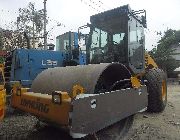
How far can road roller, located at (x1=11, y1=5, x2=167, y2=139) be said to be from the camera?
12.9ft

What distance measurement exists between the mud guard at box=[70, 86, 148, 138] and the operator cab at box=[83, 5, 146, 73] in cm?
194

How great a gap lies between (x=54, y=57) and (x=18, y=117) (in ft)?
9.29

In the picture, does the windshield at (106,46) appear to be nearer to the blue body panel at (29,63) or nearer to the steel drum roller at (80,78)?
the blue body panel at (29,63)

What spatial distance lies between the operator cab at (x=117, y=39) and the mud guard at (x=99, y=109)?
6.37 feet

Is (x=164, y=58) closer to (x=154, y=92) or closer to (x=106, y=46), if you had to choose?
(x=154, y=92)

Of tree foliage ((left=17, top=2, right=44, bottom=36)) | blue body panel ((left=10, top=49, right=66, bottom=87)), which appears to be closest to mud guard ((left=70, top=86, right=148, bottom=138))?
blue body panel ((left=10, top=49, right=66, bottom=87))

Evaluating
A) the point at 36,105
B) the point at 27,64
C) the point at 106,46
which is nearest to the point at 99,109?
the point at 36,105

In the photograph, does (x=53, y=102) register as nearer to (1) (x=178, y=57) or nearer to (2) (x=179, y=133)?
(2) (x=179, y=133)

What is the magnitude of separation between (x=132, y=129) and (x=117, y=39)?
2309 mm

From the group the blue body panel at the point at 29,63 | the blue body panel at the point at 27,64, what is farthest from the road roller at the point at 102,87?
the blue body panel at the point at 27,64

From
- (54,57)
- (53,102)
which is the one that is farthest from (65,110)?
(54,57)

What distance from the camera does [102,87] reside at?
219 inches

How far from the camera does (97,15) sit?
294 inches

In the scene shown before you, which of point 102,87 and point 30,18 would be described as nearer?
point 102,87
